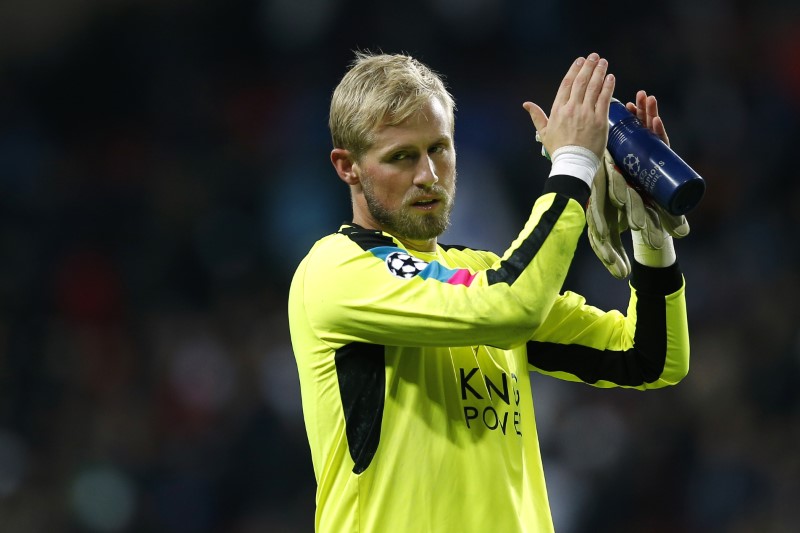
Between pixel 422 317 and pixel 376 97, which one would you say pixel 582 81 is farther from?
pixel 422 317

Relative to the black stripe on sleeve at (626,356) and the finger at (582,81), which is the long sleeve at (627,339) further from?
the finger at (582,81)

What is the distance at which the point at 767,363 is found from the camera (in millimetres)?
7250

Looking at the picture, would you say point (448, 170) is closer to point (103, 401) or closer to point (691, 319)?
point (103, 401)

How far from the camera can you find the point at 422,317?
8.86 ft

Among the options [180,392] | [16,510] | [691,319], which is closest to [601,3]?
[691,319]

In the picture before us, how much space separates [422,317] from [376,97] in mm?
709

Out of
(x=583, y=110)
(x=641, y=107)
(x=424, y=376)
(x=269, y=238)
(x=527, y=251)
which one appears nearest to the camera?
(x=527, y=251)

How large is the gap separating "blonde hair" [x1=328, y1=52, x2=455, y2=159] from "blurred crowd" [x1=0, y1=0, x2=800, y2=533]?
3801mm

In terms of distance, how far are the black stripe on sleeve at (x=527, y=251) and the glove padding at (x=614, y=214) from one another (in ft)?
0.83

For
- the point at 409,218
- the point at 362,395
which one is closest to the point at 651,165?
the point at 409,218

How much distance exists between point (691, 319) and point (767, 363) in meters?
0.59

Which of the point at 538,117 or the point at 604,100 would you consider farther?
the point at 538,117

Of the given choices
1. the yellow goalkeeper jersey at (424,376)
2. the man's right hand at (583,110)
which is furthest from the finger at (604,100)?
the yellow goalkeeper jersey at (424,376)

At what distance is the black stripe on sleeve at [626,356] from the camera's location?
10.9 ft
